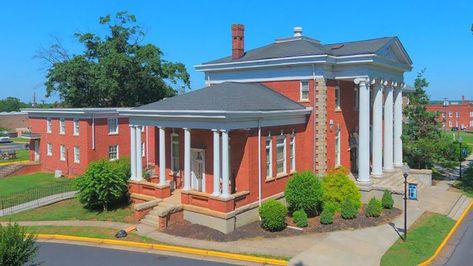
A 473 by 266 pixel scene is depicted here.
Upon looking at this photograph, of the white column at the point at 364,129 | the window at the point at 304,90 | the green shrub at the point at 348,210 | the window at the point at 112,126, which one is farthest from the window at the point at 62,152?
the green shrub at the point at 348,210

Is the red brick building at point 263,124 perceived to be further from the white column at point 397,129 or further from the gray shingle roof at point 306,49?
the white column at point 397,129

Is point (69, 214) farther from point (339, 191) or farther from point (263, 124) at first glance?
point (339, 191)

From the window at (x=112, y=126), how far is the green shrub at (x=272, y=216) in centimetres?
2118

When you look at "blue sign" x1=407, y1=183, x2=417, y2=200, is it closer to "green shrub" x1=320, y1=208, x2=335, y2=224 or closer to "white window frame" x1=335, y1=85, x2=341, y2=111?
"white window frame" x1=335, y1=85, x2=341, y2=111

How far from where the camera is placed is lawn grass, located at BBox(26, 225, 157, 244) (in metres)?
18.8

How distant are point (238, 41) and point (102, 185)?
14.1 meters

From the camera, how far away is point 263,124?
2133 cm

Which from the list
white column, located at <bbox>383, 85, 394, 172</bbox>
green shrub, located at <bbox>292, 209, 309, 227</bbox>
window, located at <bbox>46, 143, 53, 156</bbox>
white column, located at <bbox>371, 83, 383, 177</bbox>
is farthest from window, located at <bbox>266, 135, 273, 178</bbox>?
window, located at <bbox>46, 143, 53, 156</bbox>

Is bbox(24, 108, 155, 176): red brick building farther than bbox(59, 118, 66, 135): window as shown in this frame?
No

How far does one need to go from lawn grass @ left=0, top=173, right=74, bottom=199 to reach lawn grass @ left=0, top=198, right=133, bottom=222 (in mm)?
5926

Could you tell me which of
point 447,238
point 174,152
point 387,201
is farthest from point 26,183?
point 447,238

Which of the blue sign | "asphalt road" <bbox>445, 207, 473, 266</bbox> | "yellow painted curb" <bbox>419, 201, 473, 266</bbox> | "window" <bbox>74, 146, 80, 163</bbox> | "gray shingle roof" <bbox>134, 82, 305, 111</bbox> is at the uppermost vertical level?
"gray shingle roof" <bbox>134, 82, 305, 111</bbox>

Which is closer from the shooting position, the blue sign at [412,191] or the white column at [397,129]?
the blue sign at [412,191]

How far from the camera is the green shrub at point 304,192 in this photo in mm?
20797
